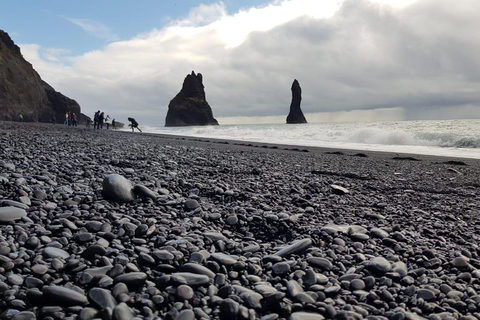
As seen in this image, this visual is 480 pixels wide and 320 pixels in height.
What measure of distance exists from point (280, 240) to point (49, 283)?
1744 millimetres

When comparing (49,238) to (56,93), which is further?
(56,93)


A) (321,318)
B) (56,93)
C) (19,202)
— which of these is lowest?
(321,318)

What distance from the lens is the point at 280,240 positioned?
2.96 m

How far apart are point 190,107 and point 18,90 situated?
72.1 meters

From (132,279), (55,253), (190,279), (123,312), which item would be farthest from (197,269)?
(55,253)

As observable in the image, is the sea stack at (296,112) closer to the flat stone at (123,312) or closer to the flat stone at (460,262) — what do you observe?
the flat stone at (460,262)

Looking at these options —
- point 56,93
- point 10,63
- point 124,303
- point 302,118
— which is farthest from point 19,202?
point 302,118

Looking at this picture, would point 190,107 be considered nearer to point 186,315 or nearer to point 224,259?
point 224,259

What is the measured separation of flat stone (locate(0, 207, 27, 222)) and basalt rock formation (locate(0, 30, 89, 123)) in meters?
55.8

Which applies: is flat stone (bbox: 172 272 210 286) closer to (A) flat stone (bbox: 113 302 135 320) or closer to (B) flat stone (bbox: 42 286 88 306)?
(A) flat stone (bbox: 113 302 135 320)

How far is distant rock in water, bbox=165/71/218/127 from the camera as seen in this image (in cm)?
12150

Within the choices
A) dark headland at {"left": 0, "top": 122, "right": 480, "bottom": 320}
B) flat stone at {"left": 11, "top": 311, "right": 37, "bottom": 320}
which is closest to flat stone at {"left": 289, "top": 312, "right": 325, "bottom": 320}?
dark headland at {"left": 0, "top": 122, "right": 480, "bottom": 320}

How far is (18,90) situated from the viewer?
5319 centimetres

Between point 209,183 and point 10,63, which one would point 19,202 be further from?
point 10,63
